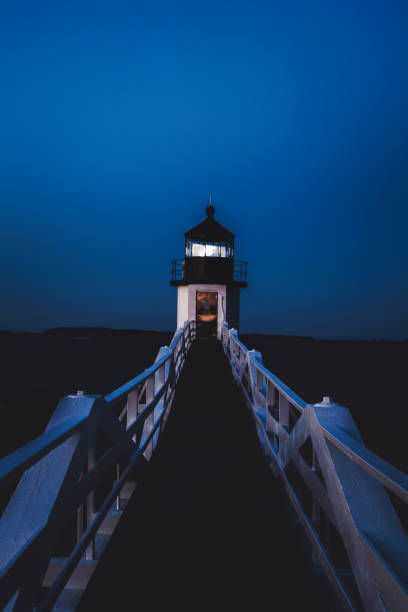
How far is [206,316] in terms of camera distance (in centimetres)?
2158

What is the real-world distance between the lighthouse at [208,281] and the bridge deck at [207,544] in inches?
611

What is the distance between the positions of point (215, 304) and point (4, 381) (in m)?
14.6

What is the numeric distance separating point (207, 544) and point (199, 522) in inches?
13.3

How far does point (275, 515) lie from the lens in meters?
3.54

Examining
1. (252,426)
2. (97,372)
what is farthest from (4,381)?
(252,426)

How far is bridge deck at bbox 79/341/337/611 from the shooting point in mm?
2461

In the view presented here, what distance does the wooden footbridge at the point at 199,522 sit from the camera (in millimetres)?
1701

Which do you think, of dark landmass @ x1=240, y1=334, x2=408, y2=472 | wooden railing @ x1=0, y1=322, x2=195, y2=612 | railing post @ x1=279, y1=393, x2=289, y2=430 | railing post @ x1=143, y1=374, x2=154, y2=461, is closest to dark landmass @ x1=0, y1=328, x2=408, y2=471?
dark landmass @ x1=240, y1=334, x2=408, y2=472

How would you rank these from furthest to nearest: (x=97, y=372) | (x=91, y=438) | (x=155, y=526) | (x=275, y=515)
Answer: (x=97, y=372) → (x=275, y=515) → (x=155, y=526) → (x=91, y=438)

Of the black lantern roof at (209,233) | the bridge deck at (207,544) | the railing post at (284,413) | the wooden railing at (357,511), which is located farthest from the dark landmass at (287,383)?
the black lantern roof at (209,233)

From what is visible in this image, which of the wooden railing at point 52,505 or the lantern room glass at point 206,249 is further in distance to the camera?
the lantern room glass at point 206,249

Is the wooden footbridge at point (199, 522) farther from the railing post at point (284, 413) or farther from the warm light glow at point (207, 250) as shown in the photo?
the warm light glow at point (207, 250)

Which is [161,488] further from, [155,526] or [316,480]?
[316,480]

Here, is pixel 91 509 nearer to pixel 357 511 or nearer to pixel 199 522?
pixel 199 522
